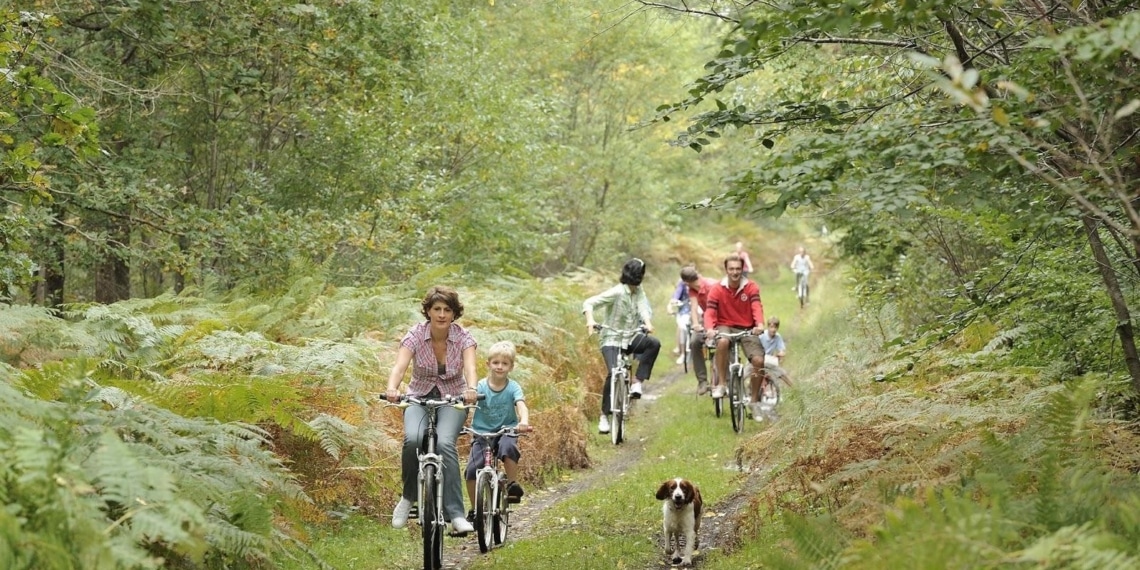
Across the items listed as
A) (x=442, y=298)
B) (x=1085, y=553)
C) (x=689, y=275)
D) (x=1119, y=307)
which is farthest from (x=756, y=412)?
(x=1085, y=553)

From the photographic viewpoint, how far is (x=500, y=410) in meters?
8.70

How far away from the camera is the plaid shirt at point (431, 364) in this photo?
7969 mm

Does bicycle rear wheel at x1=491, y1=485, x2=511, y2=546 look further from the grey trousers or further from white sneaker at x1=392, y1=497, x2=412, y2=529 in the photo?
white sneaker at x1=392, y1=497, x2=412, y2=529

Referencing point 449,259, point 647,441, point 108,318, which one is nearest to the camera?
point 108,318

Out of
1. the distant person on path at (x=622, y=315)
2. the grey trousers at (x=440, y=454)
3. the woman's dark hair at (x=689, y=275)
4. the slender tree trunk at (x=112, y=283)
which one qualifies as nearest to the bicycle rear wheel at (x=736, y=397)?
the distant person on path at (x=622, y=315)

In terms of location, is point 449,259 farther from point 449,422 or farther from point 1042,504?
point 1042,504

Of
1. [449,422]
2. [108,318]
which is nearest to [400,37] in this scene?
[108,318]

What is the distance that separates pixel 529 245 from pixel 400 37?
7.17 m

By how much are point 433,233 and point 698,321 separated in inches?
202

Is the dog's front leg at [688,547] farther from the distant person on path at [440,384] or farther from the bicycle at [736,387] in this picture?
the bicycle at [736,387]

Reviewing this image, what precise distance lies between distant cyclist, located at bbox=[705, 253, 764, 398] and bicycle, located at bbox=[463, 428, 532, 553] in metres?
4.94

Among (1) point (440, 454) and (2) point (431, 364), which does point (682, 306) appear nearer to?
(2) point (431, 364)

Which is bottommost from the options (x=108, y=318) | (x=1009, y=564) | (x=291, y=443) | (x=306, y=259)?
(x=1009, y=564)

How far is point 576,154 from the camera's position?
29.4 m
